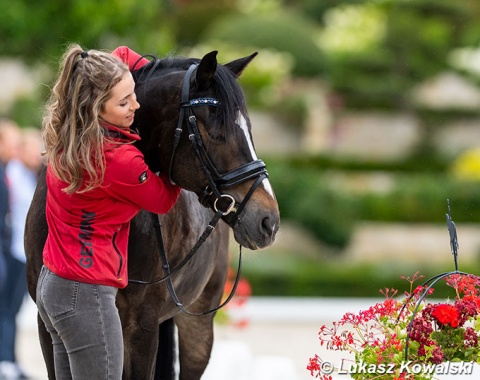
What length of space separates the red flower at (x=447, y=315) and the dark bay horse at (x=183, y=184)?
74 cm

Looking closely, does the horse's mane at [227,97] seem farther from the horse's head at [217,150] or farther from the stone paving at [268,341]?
the stone paving at [268,341]

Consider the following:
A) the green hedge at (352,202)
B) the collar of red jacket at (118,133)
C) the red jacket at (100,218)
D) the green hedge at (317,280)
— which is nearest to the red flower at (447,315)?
the red jacket at (100,218)

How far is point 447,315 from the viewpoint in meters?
3.69

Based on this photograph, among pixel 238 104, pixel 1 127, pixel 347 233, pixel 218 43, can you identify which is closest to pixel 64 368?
pixel 238 104

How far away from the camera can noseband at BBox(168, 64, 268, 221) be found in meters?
3.47

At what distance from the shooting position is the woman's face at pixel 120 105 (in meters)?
3.37

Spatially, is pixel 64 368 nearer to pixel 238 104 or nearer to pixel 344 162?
pixel 238 104

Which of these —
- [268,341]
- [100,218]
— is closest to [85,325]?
[100,218]

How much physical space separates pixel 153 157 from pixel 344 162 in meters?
17.0

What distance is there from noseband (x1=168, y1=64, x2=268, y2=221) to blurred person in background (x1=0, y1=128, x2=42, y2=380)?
4.29m

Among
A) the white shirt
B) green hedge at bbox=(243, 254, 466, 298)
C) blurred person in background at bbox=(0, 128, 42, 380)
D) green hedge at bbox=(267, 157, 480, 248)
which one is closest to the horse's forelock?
blurred person in background at bbox=(0, 128, 42, 380)

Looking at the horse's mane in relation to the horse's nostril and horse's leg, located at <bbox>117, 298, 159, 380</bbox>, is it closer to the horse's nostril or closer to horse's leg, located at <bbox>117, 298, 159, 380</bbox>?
the horse's nostril

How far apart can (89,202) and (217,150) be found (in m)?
0.49

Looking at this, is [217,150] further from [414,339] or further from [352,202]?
[352,202]
